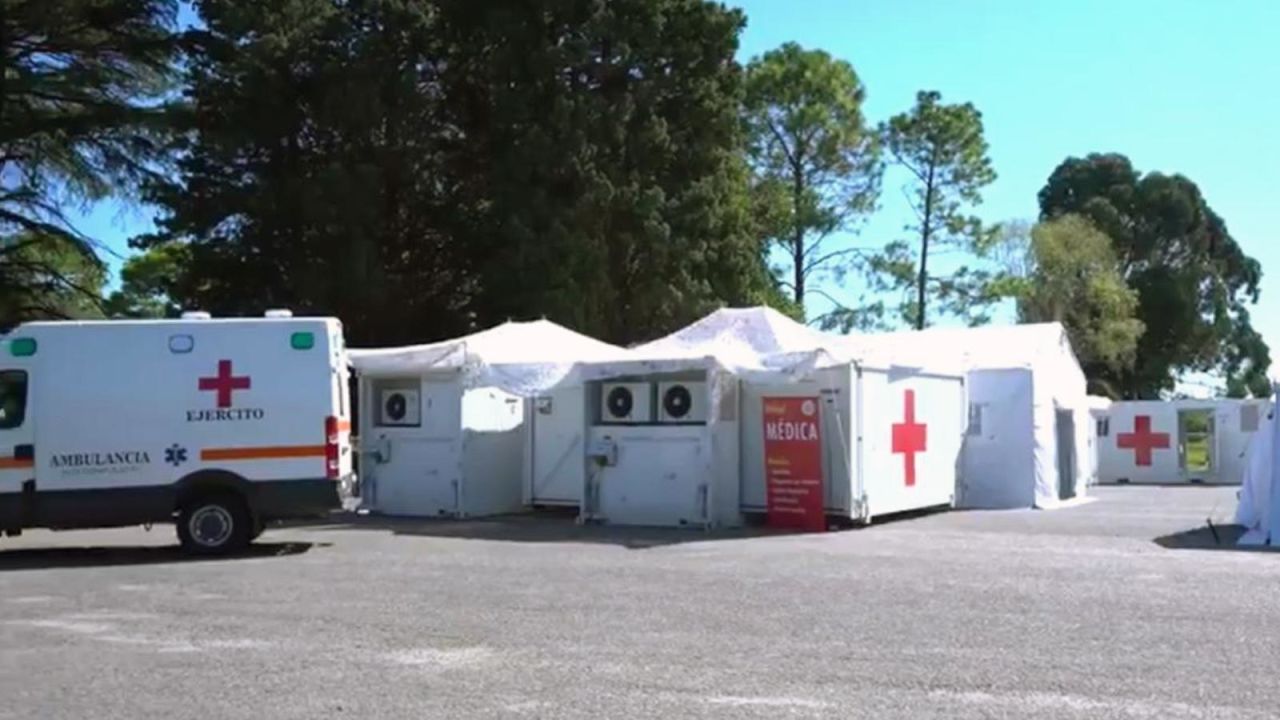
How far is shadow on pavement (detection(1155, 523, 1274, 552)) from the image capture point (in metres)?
17.1

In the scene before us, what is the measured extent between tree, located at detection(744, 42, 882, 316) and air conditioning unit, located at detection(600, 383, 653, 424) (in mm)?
26148

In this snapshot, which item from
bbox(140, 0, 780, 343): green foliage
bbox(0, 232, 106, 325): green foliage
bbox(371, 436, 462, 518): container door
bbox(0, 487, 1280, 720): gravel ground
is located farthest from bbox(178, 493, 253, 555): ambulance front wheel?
bbox(0, 232, 106, 325): green foliage

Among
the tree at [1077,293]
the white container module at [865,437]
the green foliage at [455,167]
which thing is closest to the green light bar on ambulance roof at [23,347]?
the white container module at [865,437]

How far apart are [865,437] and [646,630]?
34.6 feet

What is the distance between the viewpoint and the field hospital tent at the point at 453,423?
72.5ft

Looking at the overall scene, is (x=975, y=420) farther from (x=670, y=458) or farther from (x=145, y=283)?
(x=145, y=283)

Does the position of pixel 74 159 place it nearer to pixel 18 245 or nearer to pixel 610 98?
pixel 18 245

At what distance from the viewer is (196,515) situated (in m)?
16.4

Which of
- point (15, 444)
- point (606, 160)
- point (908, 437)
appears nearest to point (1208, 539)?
point (908, 437)

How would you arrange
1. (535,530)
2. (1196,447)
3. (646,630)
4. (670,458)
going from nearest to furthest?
(646,630) → (535,530) → (670,458) → (1196,447)

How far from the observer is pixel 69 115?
31.5m

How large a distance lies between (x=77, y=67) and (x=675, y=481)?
768 inches

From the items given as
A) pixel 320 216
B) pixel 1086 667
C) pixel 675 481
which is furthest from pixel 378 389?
pixel 1086 667

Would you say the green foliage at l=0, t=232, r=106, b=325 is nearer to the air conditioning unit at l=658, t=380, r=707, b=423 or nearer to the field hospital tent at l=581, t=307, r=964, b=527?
the field hospital tent at l=581, t=307, r=964, b=527
